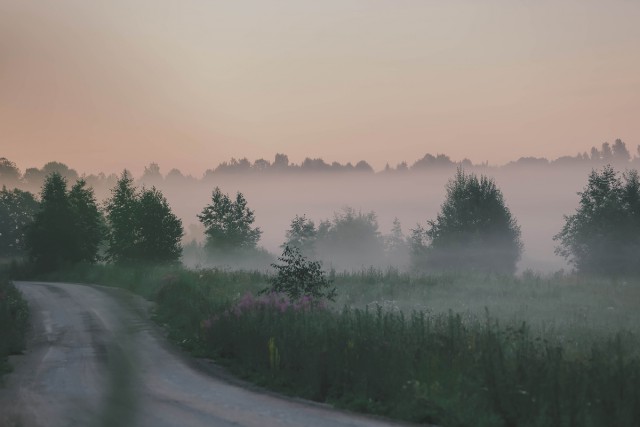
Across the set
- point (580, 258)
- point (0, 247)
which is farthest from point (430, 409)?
point (0, 247)

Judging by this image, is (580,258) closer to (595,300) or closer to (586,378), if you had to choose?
(595,300)

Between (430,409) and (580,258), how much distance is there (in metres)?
43.4

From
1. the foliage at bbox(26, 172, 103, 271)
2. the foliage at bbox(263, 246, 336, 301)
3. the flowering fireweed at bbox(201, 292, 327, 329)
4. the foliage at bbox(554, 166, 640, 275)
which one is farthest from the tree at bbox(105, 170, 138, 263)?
the foliage at bbox(554, 166, 640, 275)

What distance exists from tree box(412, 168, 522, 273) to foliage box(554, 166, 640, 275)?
525cm

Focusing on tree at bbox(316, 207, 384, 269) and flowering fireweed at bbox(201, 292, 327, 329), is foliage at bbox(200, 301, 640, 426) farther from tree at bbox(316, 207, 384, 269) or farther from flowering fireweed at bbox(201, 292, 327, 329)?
tree at bbox(316, 207, 384, 269)

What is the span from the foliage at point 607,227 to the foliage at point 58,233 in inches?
1715

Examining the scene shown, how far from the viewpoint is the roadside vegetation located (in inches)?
383

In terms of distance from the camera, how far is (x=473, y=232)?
177ft

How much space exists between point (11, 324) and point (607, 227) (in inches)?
1709

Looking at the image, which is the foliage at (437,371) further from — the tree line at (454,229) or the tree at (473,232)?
the tree at (473,232)

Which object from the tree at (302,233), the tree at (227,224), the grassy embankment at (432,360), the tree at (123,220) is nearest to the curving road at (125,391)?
the grassy embankment at (432,360)

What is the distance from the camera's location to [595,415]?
8.86 meters

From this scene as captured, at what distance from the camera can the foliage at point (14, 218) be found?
80.6 m

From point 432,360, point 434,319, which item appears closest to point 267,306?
point 434,319
